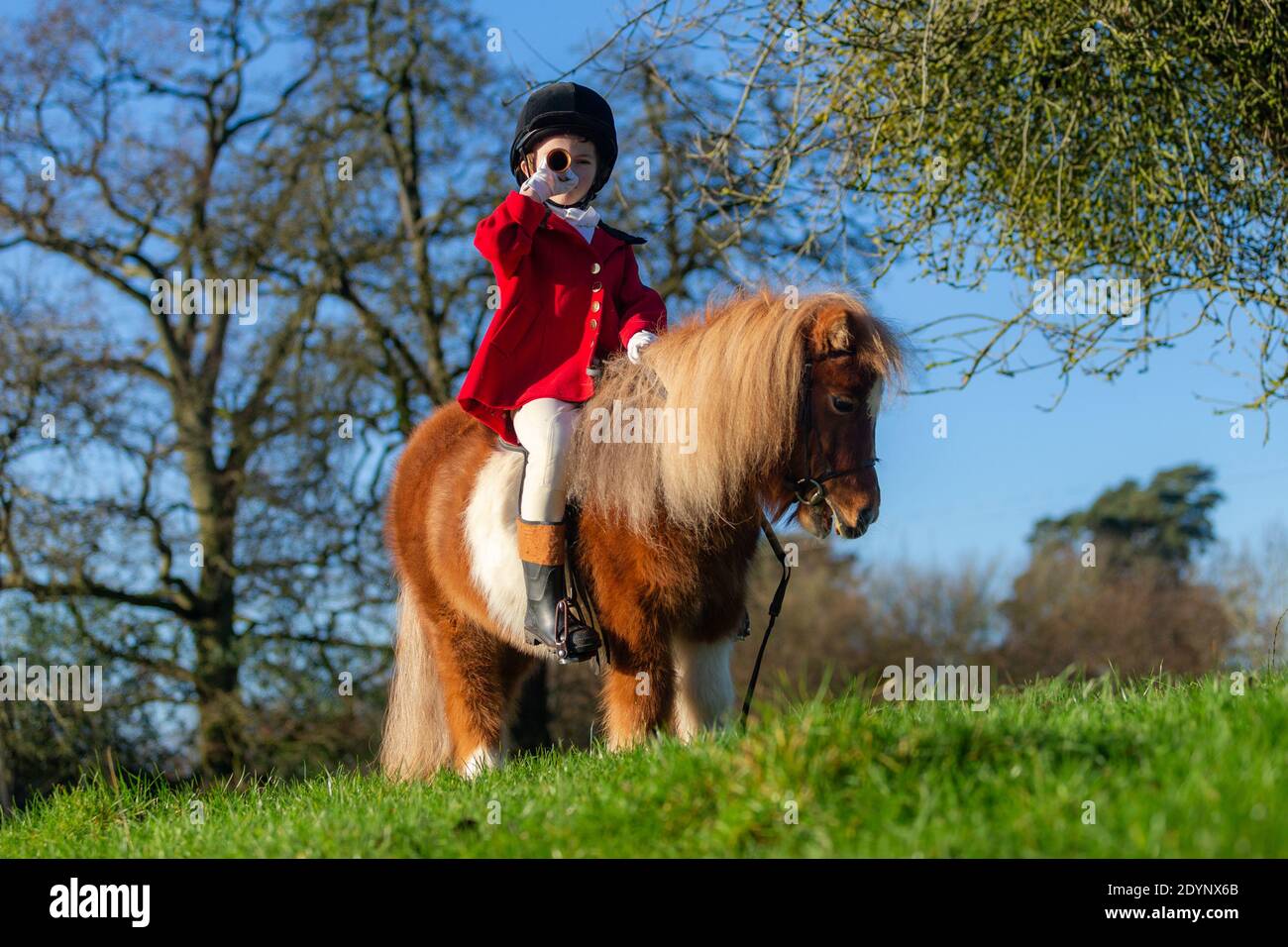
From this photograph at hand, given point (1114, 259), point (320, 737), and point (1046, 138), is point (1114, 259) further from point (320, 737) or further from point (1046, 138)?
point (320, 737)

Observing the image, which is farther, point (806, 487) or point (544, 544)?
point (544, 544)

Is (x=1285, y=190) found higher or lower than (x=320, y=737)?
higher

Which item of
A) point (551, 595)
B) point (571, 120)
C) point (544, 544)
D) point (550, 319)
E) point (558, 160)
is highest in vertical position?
point (571, 120)

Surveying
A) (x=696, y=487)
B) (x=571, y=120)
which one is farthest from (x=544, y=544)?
(x=571, y=120)

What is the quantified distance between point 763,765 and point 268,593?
31.5ft

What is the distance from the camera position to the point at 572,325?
4027 millimetres

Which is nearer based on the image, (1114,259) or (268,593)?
(1114,259)

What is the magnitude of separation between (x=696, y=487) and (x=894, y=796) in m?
1.35

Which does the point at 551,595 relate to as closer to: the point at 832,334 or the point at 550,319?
the point at 550,319

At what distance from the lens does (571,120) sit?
13.4ft

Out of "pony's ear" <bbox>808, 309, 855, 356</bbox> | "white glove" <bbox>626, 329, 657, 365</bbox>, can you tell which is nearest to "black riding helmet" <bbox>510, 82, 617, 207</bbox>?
"white glove" <bbox>626, 329, 657, 365</bbox>

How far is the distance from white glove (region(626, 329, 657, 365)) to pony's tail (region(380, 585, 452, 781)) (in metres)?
1.61
